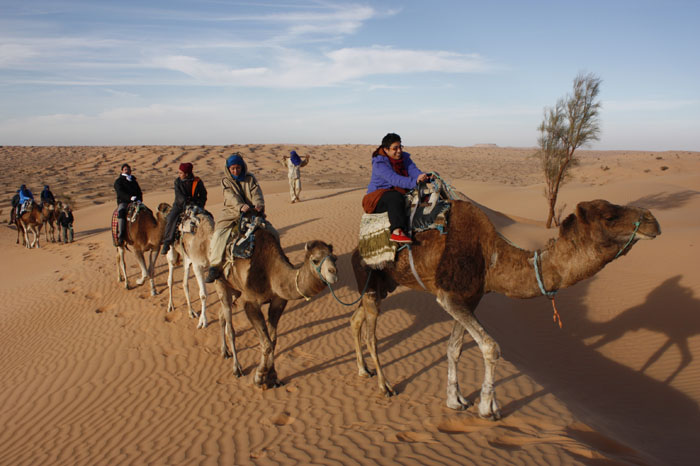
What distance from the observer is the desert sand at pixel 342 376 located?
475 centimetres

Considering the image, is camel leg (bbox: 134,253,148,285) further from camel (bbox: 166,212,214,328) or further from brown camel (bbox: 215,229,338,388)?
brown camel (bbox: 215,229,338,388)

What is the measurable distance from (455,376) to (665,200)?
2674 centimetres

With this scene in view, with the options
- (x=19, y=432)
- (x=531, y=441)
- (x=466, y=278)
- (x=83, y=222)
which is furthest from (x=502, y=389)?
(x=83, y=222)

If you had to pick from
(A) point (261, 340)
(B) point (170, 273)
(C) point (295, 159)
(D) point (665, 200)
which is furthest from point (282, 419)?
(D) point (665, 200)

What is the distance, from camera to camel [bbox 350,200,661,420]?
4012 millimetres

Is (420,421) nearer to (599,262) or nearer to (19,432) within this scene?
(599,262)

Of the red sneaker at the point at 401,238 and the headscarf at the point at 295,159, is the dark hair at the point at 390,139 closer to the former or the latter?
the red sneaker at the point at 401,238

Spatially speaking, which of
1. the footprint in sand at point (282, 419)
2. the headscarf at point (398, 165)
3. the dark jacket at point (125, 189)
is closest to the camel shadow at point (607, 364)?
the footprint in sand at point (282, 419)

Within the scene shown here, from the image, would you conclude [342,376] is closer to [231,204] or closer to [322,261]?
[322,261]

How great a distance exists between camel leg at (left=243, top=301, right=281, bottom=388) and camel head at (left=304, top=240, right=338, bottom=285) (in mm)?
1425

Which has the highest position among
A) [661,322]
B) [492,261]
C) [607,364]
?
[492,261]

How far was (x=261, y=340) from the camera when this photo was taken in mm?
5930

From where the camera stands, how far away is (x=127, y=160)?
55.1 metres

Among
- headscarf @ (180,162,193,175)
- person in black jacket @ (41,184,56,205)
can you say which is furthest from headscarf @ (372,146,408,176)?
person in black jacket @ (41,184,56,205)
